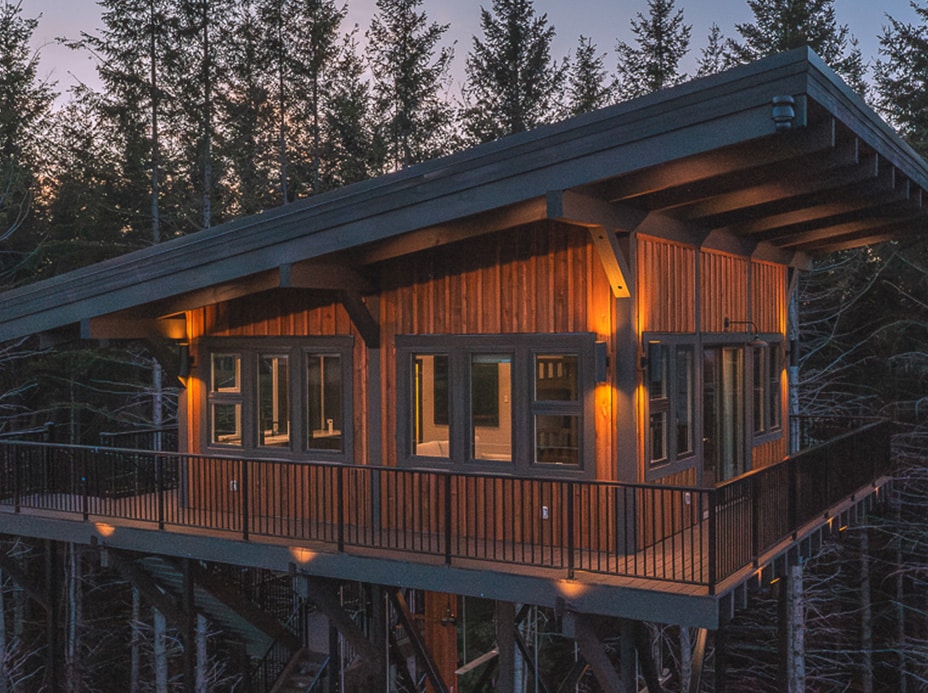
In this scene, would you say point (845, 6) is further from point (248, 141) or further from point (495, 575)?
point (495, 575)

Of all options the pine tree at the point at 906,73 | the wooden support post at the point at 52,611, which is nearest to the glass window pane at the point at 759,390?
the wooden support post at the point at 52,611

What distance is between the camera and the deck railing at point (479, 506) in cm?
843

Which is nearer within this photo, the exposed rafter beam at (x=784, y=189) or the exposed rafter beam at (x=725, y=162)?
the exposed rafter beam at (x=725, y=162)

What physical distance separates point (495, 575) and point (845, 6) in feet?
72.7

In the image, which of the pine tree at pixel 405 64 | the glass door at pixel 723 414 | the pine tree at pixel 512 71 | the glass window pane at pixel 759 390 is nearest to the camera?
the glass door at pixel 723 414

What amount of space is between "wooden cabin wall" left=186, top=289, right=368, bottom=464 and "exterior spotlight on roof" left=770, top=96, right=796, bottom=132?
556 cm

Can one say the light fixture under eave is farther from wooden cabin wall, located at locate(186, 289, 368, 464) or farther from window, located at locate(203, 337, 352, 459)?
window, located at locate(203, 337, 352, 459)

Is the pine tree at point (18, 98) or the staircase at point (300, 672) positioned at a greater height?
the pine tree at point (18, 98)

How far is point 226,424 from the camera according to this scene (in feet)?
40.0

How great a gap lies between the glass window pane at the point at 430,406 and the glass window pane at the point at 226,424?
8.75 feet

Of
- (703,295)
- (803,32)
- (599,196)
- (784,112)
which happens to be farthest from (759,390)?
(803,32)

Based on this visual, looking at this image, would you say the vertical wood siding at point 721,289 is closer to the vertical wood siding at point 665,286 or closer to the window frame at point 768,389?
the vertical wood siding at point 665,286

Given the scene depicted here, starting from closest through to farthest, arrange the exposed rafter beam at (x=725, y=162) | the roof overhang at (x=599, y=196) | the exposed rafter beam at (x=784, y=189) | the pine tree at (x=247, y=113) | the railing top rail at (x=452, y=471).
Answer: the roof overhang at (x=599, y=196) < the exposed rafter beam at (x=725, y=162) < the railing top rail at (x=452, y=471) < the exposed rafter beam at (x=784, y=189) < the pine tree at (x=247, y=113)

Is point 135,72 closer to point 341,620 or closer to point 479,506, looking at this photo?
point 479,506
